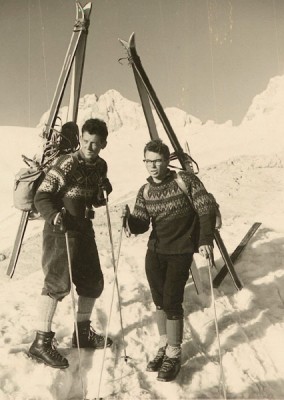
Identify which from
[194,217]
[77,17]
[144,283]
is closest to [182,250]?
[194,217]

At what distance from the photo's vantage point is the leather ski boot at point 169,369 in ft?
10.7

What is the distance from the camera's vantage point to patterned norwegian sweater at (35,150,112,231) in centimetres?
326

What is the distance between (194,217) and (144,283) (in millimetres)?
2097

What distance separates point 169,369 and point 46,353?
1085mm

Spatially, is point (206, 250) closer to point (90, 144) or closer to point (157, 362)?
point (157, 362)

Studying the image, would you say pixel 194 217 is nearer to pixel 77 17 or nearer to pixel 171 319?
pixel 171 319

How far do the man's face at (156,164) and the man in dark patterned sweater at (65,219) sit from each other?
1.48 feet

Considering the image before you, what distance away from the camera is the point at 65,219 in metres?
3.36

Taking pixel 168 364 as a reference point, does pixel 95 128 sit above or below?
above

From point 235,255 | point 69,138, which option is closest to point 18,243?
point 69,138

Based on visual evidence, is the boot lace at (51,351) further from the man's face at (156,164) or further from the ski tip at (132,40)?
the ski tip at (132,40)

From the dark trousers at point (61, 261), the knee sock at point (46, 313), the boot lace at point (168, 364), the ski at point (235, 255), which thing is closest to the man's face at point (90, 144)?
the dark trousers at point (61, 261)

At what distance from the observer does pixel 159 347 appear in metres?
3.62

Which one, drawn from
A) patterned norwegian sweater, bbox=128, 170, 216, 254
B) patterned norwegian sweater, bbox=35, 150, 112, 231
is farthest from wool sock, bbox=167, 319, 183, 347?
patterned norwegian sweater, bbox=35, 150, 112, 231
